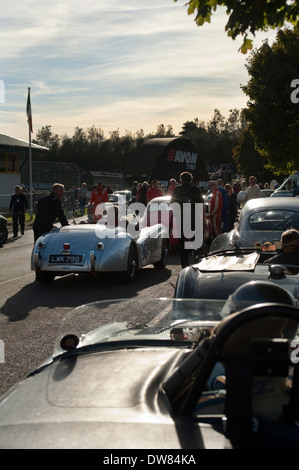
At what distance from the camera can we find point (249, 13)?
21.1 feet

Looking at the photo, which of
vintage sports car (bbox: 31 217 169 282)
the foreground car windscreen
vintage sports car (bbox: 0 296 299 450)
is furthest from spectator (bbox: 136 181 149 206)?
vintage sports car (bbox: 0 296 299 450)

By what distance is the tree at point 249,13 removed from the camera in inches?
252

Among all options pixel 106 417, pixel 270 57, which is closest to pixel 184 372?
pixel 106 417

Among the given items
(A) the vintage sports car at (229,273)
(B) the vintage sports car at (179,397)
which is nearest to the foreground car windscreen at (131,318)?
(B) the vintage sports car at (179,397)

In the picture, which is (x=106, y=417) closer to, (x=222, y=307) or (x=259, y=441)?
(x=259, y=441)

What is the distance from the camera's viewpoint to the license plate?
11.4 metres

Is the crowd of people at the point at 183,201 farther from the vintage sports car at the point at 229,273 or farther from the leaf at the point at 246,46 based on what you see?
the leaf at the point at 246,46

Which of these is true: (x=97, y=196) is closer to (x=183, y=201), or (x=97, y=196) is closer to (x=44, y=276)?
(x=183, y=201)

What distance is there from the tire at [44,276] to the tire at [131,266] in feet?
4.44

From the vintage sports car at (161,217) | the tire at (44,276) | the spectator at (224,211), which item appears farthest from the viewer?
the spectator at (224,211)

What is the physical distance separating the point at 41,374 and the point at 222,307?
123 cm

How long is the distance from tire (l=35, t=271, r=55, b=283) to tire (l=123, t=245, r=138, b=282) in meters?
1.35

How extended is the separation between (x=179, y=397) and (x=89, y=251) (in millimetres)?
8899
